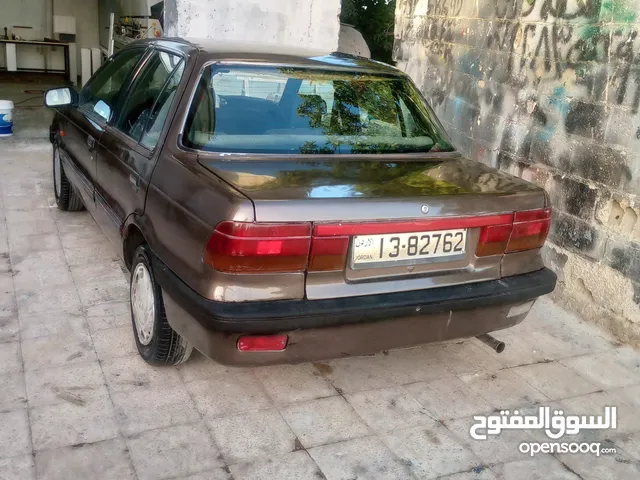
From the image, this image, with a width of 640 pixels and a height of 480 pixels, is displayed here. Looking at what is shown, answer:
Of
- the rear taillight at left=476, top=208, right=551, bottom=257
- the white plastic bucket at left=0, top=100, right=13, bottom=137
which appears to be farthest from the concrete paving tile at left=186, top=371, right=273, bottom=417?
the white plastic bucket at left=0, top=100, right=13, bottom=137

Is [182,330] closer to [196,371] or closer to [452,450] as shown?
[196,371]

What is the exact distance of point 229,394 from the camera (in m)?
3.18

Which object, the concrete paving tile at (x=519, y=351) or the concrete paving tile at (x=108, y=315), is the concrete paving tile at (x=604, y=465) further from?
the concrete paving tile at (x=108, y=315)

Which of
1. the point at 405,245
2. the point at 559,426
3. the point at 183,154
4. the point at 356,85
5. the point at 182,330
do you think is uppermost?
the point at 356,85

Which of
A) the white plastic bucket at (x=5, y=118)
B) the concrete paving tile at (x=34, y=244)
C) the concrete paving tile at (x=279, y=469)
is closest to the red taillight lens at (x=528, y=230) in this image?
the concrete paving tile at (x=279, y=469)

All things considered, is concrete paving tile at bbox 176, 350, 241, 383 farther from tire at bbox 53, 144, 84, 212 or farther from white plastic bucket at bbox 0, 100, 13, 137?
white plastic bucket at bbox 0, 100, 13, 137

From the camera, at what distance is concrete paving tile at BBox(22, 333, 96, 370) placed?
10.9 feet

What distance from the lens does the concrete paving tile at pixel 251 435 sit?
277cm

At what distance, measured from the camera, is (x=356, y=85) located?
358 centimetres

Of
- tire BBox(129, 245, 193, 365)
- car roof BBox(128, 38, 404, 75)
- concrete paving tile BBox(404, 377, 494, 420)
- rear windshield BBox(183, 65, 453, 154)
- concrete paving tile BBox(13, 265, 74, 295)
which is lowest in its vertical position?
concrete paving tile BBox(404, 377, 494, 420)

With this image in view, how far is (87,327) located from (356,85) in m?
2.02

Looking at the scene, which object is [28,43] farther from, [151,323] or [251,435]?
[251,435]

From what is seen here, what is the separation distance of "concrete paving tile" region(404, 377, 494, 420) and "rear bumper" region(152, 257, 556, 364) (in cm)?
41

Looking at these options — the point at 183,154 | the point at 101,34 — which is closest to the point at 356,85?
the point at 183,154
